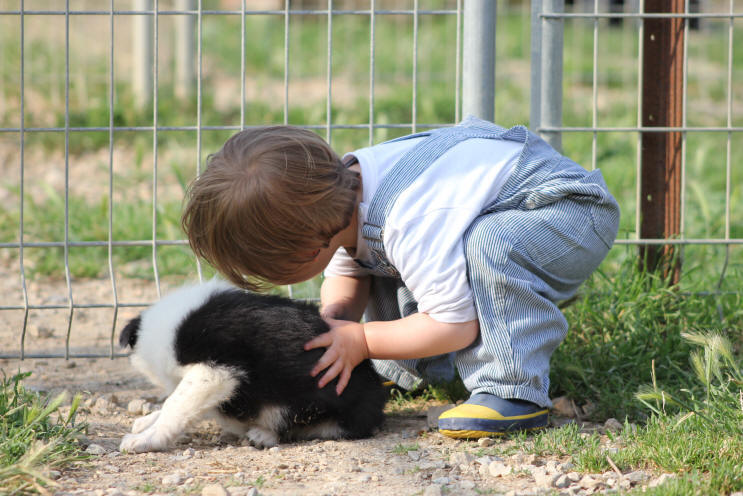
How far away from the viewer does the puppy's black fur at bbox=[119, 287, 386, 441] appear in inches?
89.5

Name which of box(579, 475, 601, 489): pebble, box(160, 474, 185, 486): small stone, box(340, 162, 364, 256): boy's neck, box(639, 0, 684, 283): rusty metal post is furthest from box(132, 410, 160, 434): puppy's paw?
box(639, 0, 684, 283): rusty metal post

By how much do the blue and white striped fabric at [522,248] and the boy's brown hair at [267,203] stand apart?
16 cm

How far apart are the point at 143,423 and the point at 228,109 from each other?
13.9ft

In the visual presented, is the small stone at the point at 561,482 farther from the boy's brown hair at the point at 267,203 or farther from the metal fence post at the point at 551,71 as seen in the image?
the metal fence post at the point at 551,71

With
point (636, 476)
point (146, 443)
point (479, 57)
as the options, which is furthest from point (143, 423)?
point (479, 57)

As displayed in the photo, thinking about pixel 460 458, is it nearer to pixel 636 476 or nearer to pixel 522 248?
pixel 636 476

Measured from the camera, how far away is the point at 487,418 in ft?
7.72

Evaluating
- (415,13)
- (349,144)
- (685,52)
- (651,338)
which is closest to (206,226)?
(415,13)

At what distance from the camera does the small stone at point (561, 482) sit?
199 centimetres

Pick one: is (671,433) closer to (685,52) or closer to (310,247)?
(310,247)

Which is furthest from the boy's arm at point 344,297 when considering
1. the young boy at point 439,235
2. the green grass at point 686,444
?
the green grass at point 686,444

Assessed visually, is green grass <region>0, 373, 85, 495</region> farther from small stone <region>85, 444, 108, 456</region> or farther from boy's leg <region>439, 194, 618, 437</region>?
boy's leg <region>439, 194, 618, 437</region>

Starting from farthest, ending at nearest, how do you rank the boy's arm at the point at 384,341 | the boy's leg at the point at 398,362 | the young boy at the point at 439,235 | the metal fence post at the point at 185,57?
the metal fence post at the point at 185,57, the boy's leg at the point at 398,362, the boy's arm at the point at 384,341, the young boy at the point at 439,235

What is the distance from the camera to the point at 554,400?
2.70 meters
